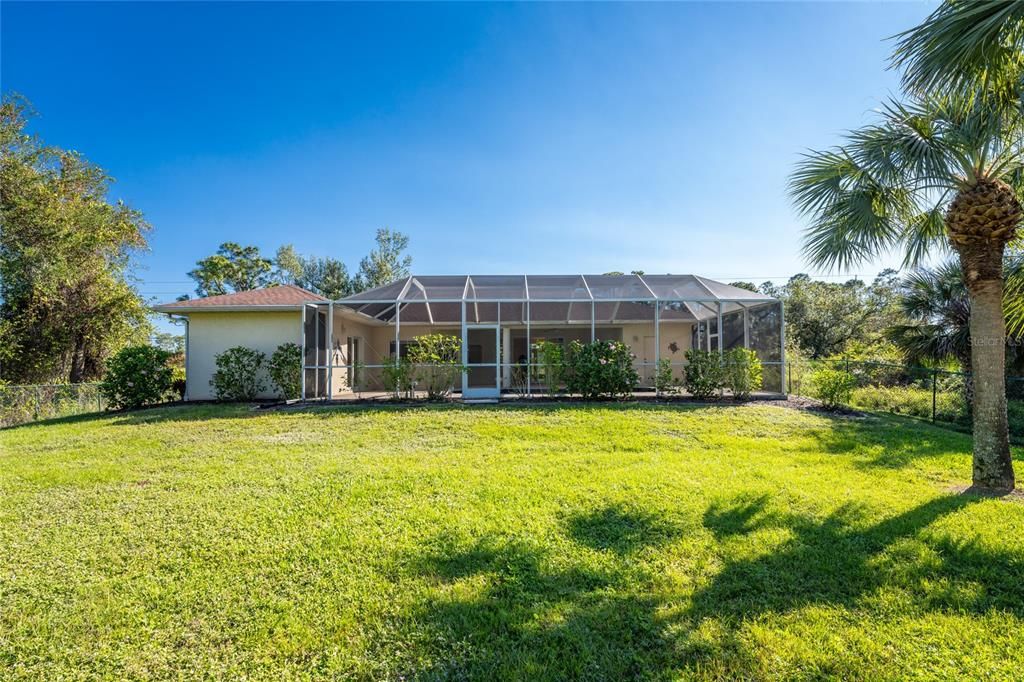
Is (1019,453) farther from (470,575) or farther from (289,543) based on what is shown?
(289,543)

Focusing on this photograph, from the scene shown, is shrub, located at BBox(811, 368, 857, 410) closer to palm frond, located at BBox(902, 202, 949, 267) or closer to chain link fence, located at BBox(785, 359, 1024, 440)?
chain link fence, located at BBox(785, 359, 1024, 440)

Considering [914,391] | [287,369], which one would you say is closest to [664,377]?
[914,391]

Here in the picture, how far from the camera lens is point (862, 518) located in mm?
4273

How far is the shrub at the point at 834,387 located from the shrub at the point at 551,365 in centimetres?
620

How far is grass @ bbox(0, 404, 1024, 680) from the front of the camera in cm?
246

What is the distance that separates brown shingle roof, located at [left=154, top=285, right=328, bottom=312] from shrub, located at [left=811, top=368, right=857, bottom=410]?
13798 millimetres

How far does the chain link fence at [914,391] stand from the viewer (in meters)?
9.09

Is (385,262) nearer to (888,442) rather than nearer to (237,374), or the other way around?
(237,374)

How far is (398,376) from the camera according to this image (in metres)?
11.2

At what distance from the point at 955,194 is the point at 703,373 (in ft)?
20.5

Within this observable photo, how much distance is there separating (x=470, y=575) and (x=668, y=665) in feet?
4.97

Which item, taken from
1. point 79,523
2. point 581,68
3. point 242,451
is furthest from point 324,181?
point 79,523

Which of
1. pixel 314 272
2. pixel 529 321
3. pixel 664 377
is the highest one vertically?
pixel 314 272

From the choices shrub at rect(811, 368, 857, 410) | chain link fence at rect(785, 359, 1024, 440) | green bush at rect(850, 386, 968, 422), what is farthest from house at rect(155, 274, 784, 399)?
green bush at rect(850, 386, 968, 422)
